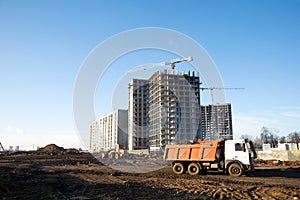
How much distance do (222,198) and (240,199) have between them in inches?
26.7

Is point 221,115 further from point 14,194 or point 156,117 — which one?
point 14,194

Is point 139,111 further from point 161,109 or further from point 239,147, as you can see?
point 239,147

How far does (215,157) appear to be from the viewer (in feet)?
57.8

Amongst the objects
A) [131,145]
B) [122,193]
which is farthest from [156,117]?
[122,193]

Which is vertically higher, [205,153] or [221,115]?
[221,115]

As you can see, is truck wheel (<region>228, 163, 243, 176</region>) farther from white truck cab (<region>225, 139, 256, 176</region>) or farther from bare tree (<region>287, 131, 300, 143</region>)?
bare tree (<region>287, 131, 300, 143</region>)

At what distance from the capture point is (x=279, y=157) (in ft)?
99.9

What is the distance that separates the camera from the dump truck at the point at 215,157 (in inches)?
676

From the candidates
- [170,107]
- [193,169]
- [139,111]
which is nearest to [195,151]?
[193,169]

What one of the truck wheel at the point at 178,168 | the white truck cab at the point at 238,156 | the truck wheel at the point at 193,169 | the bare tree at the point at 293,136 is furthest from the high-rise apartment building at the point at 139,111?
the bare tree at the point at 293,136

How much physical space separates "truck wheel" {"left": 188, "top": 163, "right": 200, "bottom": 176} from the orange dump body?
45cm

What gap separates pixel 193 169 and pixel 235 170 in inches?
→ 114

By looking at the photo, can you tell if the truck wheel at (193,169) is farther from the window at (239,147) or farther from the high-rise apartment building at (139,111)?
the high-rise apartment building at (139,111)

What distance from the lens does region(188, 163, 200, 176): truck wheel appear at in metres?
18.1
